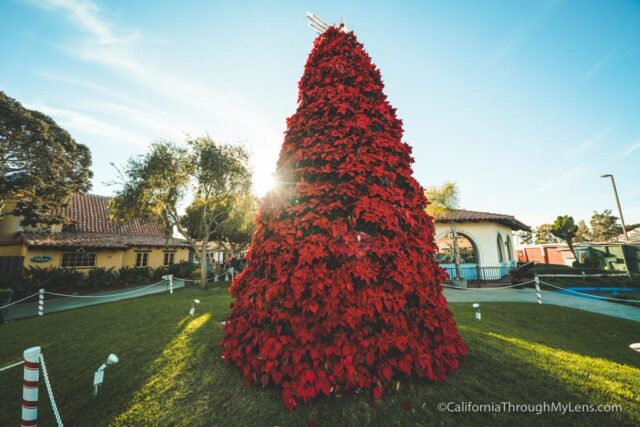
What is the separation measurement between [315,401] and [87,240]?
22.5 meters

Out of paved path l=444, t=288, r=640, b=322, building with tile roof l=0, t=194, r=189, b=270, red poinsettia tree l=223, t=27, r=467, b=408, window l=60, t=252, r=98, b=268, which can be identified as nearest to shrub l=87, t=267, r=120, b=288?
building with tile roof l=0, t=194, r=189, b=270

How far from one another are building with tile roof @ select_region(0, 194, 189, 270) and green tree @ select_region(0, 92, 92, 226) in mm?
1354

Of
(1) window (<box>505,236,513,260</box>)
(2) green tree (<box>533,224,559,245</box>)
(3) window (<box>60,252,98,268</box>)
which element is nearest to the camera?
(3) window (<box>60,252,98,268</box>)

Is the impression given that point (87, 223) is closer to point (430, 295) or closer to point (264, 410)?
point (264, 410)

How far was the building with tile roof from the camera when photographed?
1478 cm

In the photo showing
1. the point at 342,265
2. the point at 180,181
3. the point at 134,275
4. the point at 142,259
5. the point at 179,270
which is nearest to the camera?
the point at 342,265

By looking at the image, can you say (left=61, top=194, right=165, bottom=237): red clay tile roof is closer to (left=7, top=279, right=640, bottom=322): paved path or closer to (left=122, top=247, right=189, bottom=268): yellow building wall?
Answer: (left=122, top=247, right=189, bottom=268): yellow building wall

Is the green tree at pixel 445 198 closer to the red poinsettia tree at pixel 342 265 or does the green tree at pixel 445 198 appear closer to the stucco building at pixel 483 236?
the stucco building at pixel 483 236

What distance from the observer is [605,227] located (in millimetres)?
42312

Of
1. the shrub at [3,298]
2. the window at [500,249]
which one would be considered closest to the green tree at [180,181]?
the shrub at [3,298]

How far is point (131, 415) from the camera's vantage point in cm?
279

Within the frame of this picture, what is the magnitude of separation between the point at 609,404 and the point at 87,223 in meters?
29.3

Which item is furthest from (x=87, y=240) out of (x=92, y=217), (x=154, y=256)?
(x=154, y=256)

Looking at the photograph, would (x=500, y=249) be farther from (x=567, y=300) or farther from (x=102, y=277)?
(x=102, y=277)
